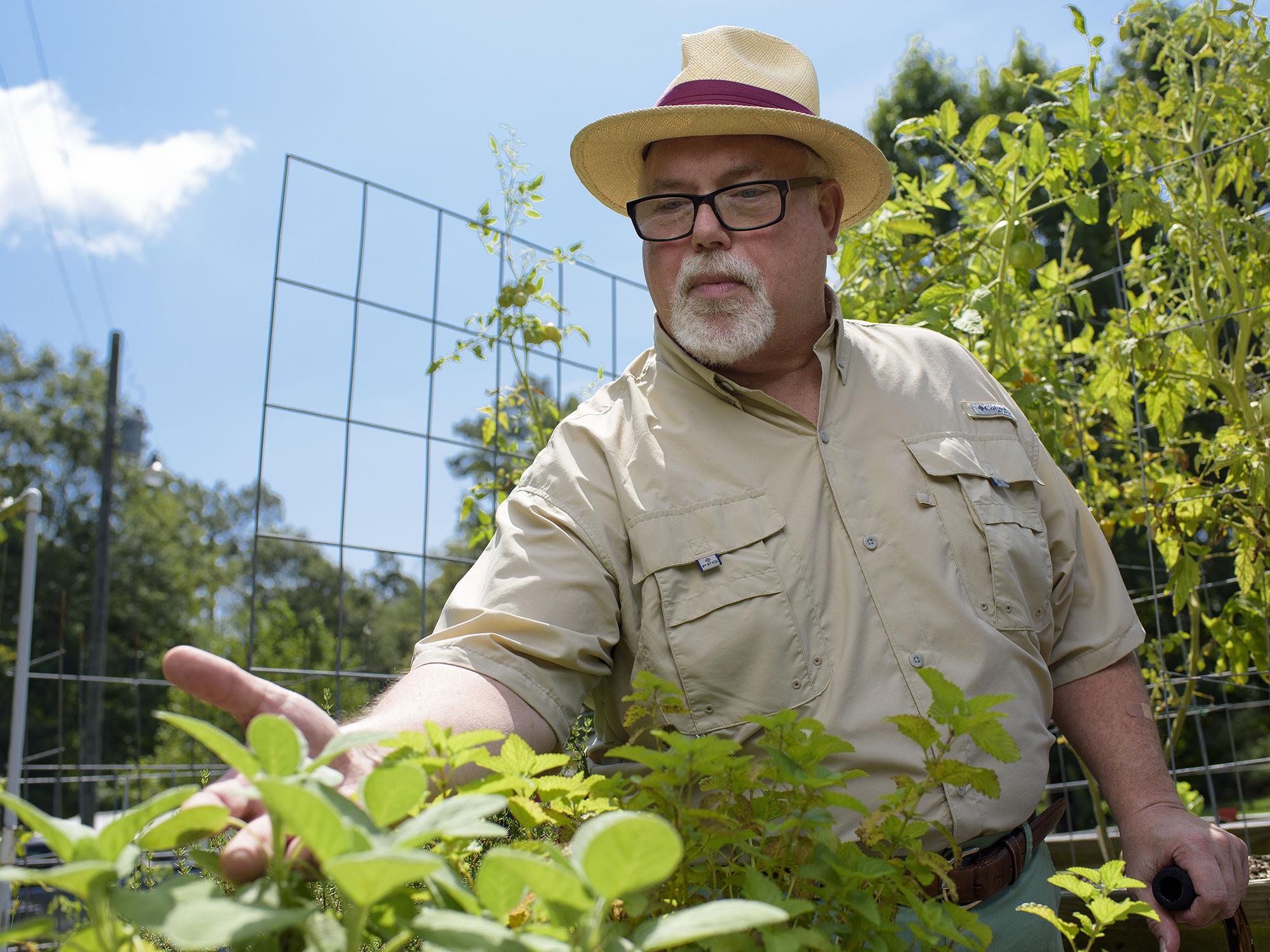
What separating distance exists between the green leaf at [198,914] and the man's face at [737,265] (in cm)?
154

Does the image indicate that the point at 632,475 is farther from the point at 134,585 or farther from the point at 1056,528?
the point at 134,585

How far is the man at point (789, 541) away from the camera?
5.08 ft

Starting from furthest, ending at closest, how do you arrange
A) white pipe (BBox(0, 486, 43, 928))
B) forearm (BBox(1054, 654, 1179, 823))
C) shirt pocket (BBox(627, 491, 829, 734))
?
1. white pipe (BBox(0, 486, 43, 928))
2. forearm (BBox(1054, 654, 1179, 823))
3. shirt pocket (BBox(627, 491, 829, 734))

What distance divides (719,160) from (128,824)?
178 cm

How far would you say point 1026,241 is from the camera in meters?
2.82

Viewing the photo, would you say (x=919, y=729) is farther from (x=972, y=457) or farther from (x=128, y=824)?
(x=972, y=457)

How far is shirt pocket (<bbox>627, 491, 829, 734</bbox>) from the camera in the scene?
1610 millimetres

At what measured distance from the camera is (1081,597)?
1967 mm

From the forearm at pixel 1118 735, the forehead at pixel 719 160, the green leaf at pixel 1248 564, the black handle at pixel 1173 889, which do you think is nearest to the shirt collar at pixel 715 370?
the forehead at pixel 719 160

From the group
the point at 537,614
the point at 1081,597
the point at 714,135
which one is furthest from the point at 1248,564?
the point at 537,614

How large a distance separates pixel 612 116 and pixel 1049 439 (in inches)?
60.2

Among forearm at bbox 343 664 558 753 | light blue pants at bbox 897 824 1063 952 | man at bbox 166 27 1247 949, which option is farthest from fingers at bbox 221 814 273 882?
light blue pants at bbox 897 824 1063 952

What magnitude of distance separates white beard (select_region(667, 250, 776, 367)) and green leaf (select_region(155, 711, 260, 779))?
4.87ft

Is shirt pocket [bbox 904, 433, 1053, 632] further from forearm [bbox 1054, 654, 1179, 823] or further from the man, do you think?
forearm [bbox 1054, 654, 1179, 823]
